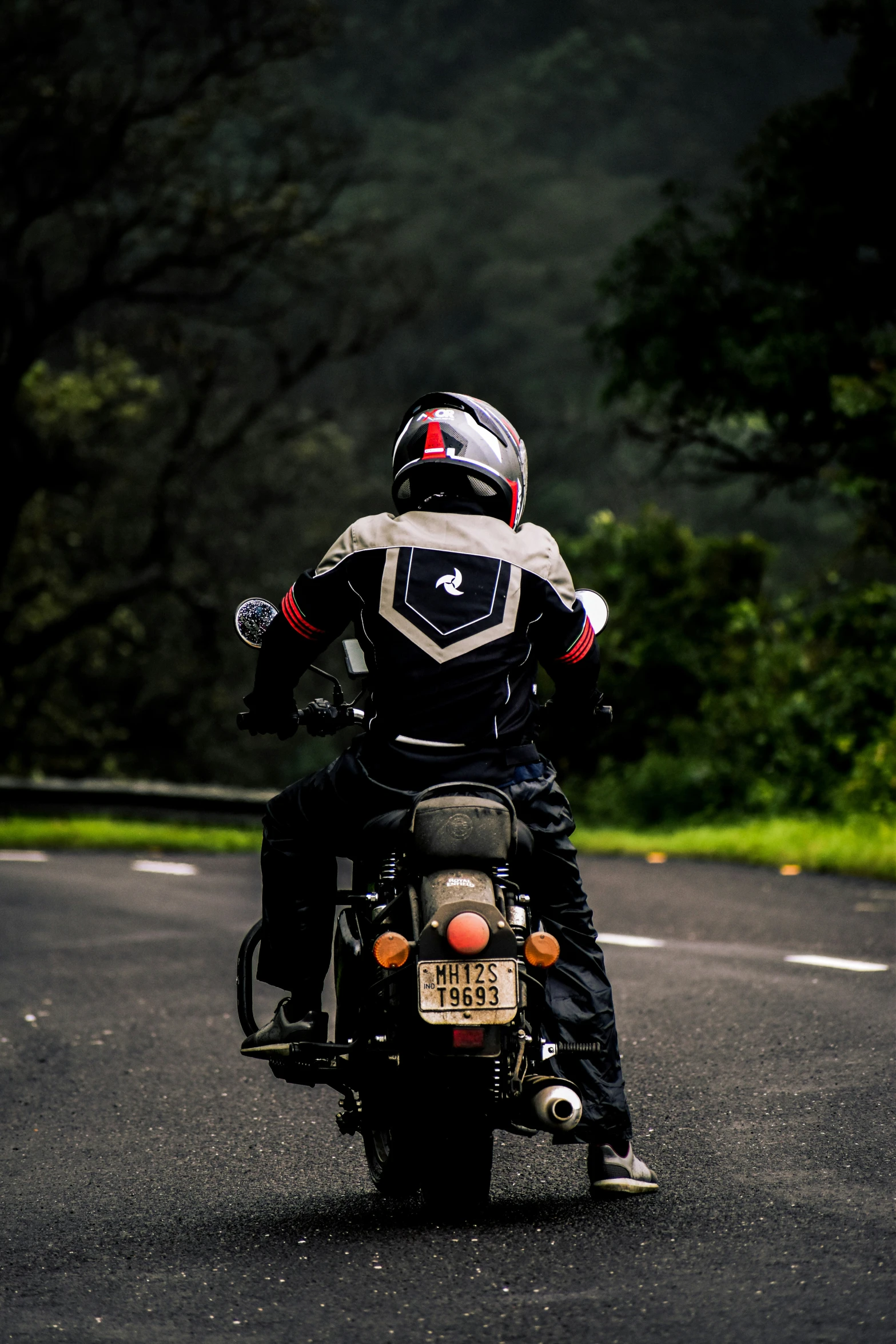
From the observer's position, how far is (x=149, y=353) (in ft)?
119

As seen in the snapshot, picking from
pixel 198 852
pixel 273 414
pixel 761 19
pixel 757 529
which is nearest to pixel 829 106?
pixel 198 852

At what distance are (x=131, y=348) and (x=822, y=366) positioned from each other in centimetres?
1765

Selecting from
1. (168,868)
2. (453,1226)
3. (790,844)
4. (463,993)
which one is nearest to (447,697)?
(463,993)

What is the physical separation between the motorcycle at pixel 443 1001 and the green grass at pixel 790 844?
9759mm

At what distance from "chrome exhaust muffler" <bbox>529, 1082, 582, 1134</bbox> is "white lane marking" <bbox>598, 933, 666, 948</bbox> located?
17.4 ft

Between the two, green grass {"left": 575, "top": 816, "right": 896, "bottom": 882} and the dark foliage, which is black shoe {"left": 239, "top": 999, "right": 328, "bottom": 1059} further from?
the dark foliage

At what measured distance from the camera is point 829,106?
22.4 meters

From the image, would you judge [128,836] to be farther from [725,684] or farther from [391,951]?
[391,951]

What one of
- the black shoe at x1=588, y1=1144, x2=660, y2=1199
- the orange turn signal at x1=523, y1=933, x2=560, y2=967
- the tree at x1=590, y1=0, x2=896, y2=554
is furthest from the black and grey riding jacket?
the tree at x1=590, y1=0, x2=896, y2=554

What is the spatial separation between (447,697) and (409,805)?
30 centimetres

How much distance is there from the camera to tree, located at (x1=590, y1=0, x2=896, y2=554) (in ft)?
71.8

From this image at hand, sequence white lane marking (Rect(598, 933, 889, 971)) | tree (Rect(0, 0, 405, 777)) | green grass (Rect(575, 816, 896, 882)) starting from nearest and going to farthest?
white lane marking (Rect(598, 933, 889, 971))
green grass (Rect(575, 816, 896, 882))
tree (Rect(0, 0, 405, 777))

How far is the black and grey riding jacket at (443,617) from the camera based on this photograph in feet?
16.1

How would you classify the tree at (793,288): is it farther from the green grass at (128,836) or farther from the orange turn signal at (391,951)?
the orange turn signal at (391,951)
